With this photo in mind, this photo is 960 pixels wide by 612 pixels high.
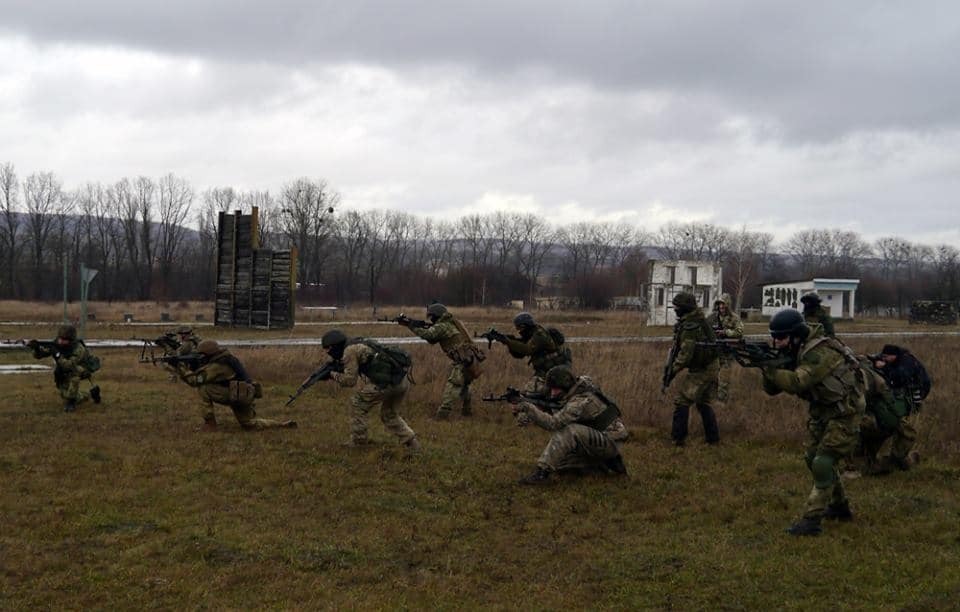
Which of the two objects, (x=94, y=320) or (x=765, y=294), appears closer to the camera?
(x=94, y=320)

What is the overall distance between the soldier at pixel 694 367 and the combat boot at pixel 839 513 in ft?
10.9

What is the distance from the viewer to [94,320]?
37188 mm

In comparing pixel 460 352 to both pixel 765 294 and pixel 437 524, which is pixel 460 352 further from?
pixel 765 294

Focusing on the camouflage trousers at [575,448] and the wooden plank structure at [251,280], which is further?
the wooden plank structure at [251,280]

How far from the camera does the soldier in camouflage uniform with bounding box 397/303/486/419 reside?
469 inches

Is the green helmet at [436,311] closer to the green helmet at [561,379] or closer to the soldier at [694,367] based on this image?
the soldier at [694,367]

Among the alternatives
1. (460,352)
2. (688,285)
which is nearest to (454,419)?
(460,352)

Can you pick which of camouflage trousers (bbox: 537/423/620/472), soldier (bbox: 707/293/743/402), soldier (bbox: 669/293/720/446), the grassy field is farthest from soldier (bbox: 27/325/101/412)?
soldier (bbox: 707/293/743/402)

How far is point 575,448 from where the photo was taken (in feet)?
26.8

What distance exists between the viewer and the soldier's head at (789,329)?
21.4ft

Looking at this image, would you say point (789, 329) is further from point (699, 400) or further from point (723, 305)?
point (723, 305)

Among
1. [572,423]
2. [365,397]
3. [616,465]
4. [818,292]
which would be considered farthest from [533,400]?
[818,292]

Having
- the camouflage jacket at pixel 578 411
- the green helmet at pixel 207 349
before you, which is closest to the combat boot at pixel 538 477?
the camouflage jacket at pixel 578 411

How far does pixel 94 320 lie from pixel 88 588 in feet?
117
